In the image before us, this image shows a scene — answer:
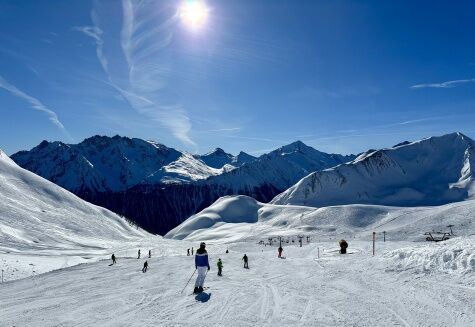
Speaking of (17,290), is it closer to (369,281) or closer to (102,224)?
(369,281)

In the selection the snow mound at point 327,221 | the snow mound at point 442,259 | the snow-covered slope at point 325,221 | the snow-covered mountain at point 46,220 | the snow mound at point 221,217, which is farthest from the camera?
the snow mound at point 221,217

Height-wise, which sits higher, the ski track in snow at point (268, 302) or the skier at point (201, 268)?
the skier at point (201, 268)

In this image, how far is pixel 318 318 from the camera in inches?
465

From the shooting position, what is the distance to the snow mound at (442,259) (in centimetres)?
1652

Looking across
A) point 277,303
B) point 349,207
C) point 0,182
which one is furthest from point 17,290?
point 349,207

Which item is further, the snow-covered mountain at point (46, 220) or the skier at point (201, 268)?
the snow-covered mountain at point (46, 220)

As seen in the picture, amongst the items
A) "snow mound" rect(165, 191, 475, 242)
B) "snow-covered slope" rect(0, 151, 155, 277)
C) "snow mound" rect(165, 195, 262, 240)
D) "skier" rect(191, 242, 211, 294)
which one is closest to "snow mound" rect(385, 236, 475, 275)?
"skier" rect(191, 242, 211, 294)

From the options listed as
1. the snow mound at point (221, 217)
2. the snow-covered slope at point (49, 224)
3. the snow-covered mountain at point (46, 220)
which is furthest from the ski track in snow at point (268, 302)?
the snow mound at point (221, 217)

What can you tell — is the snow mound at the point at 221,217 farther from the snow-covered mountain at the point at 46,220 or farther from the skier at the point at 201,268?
the skier at the point at 201,268

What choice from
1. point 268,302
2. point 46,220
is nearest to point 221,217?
point 46,220

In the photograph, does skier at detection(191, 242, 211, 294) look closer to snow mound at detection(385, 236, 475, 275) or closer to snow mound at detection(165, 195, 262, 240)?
snow mound at detection(385, 236, 475, 275)

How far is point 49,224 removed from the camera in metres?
96.9

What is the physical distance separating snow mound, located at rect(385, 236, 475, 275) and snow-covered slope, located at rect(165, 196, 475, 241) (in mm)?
57392

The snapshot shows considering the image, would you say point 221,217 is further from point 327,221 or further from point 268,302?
point 268,302
